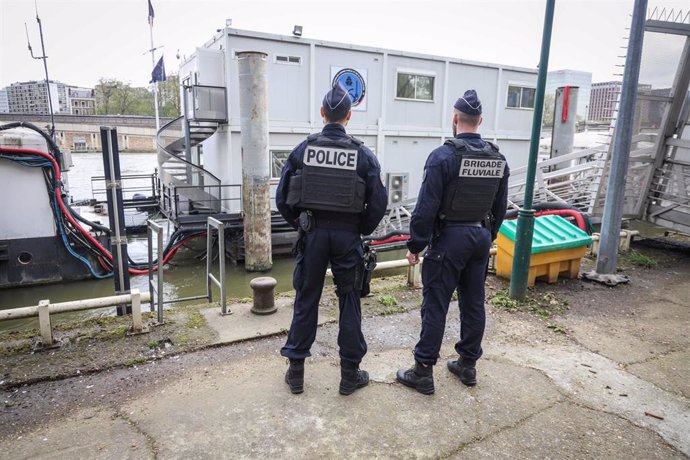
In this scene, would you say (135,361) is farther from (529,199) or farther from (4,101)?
(4,101)

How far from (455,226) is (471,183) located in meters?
0.32

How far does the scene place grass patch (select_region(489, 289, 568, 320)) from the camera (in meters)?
4.82

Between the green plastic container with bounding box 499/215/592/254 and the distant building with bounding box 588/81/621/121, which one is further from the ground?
the distant building with bounding box 588/81/621/121

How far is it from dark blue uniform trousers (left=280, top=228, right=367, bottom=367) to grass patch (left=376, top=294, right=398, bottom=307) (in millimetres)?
1897

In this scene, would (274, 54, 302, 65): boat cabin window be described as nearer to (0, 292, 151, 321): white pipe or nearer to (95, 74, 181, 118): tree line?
(0, 292, 151, 321): white pipe

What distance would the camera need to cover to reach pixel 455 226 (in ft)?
10.3

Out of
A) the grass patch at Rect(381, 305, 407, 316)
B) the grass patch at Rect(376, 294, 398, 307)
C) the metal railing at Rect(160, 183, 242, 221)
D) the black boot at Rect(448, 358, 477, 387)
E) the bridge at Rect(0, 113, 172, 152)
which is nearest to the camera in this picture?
the black boot at Rect(448, 358, 477, 387)

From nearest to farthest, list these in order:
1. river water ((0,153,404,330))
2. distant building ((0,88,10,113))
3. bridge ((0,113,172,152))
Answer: river water ((0,153,404,330)) → bridge ((0,113,172,152)) → distant building ((0,88,10,113))

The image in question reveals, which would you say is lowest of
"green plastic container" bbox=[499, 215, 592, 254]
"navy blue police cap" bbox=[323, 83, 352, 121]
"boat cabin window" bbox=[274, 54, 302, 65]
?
"green plastic container" bbox=[499, 215, 592, 254]

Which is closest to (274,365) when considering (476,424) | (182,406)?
(182,406)

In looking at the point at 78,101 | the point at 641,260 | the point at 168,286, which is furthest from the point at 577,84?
the point at 78,101

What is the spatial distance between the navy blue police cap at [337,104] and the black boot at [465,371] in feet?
6.80

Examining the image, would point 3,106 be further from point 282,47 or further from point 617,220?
point 617,220

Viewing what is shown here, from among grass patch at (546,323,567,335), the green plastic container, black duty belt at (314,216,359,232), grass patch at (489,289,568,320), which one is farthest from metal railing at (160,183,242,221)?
black duty belt at (314,216,359,232)
